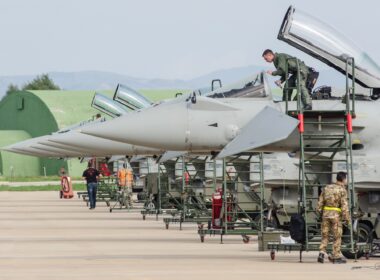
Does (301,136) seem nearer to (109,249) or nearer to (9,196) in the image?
(109,249)

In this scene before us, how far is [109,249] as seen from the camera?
2316 cm

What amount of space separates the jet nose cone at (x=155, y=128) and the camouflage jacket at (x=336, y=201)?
3582 millimetres

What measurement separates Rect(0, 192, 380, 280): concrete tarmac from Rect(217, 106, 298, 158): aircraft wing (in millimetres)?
1679

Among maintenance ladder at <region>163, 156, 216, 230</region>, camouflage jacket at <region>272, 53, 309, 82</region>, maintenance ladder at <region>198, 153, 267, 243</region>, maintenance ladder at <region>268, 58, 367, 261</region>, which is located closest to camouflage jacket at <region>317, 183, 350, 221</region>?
A: maintenance ladder at <region>268, 58, 367, 261</region>

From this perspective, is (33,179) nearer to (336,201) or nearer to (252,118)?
(252,118)

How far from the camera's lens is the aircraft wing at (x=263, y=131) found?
19844 mm

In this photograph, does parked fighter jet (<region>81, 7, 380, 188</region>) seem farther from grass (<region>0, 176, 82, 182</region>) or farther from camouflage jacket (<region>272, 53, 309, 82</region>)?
grass (<region>0, 176, 82, 182</region>)

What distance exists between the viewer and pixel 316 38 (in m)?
20.9

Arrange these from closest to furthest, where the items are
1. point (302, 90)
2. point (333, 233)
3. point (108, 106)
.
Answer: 1. point (333, 233)
2. point (302, 90)
3. point (108, 106)

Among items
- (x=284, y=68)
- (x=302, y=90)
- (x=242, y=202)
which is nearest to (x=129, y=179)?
(x=242, y=202)

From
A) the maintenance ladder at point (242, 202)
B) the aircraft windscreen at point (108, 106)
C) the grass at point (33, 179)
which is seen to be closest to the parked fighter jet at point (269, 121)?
the maintenance ladder at point (242, 202)

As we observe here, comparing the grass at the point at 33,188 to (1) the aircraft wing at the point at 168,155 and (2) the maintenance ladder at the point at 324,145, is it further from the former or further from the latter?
(2) the maintenance ladder at the point at 324,145

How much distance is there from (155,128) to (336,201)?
13.5 ft

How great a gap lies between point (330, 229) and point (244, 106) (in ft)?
11.7
